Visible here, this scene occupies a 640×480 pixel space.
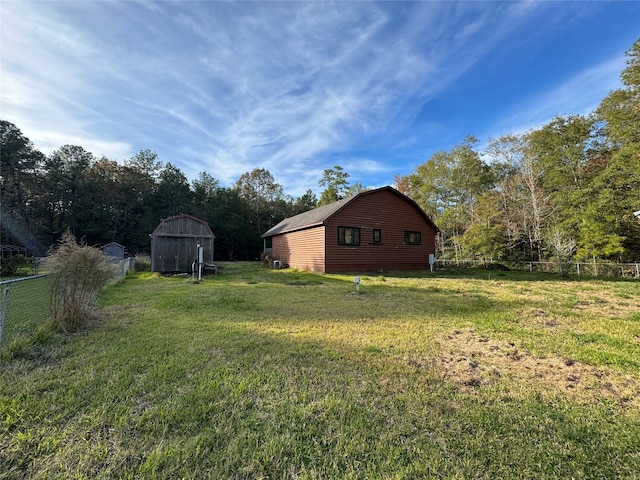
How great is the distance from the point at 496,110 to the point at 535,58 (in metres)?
5.51

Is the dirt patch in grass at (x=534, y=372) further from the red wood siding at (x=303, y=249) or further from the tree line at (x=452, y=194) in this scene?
the tree line at (x=452, y=194)

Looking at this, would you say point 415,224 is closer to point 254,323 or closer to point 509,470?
point 254,323

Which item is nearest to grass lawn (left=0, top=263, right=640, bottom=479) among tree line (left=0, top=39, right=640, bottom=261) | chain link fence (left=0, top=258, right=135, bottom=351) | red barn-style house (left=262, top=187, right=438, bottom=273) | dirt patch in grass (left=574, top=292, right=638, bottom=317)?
chain link fence (left=0, top=258, right=135, bottom=351)

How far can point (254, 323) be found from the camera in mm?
5160

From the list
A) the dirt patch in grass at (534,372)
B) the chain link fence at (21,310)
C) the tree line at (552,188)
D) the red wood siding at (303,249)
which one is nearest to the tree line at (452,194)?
the tree line at (552,188)

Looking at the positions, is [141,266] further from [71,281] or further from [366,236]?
[71,281]

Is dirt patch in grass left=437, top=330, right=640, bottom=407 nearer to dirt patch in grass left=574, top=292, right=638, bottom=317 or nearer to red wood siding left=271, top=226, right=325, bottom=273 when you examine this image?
dirt patch in grass left=574, top=292, right=638, bottom=317

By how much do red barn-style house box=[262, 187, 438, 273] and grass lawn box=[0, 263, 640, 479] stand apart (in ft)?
33.9

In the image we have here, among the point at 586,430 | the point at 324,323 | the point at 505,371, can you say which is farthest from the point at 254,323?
the point at 586,430

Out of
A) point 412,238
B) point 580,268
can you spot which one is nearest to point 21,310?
point 412,238

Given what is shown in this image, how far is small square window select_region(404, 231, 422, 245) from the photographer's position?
17.6 metres

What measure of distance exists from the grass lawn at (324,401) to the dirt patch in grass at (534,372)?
0.07 ft

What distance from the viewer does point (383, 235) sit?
16750 millimetres

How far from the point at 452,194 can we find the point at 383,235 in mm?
14337
